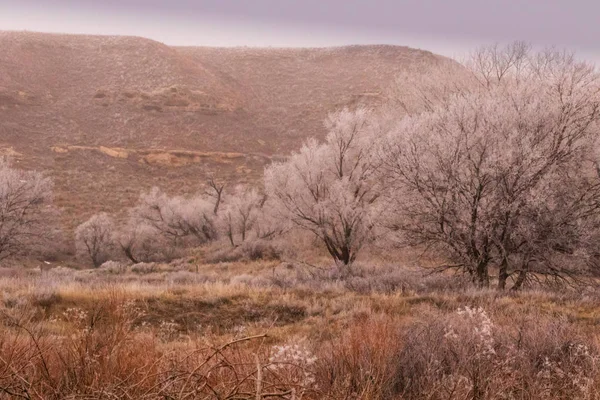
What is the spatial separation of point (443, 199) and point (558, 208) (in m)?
3.24

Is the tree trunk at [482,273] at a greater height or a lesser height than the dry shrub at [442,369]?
lesser

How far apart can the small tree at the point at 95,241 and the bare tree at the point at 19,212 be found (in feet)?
8.03

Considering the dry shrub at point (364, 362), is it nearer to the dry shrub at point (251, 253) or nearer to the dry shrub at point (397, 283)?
the dry shrub at point (397, 283)

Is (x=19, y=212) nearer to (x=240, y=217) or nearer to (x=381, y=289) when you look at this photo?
(x=240, y=217)

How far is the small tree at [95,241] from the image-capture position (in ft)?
91.6

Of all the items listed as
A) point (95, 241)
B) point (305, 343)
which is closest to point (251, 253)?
point (95, 241)

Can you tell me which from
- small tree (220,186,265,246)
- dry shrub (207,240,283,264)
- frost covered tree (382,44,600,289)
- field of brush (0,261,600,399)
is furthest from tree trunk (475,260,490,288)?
small tree (220,186,265,246)

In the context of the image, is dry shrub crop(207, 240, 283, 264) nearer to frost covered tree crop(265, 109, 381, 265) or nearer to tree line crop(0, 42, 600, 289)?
frost covered tree crop(265, 109, 381, 265)

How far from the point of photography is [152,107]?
55.5 metres

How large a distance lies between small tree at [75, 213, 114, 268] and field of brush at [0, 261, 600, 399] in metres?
17.7

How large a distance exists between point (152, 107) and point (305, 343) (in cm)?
5489

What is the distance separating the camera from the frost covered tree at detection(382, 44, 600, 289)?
12.0 meters

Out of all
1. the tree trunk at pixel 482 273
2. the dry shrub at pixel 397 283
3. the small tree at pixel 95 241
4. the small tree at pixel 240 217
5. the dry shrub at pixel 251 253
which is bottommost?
the small tree at pixel 95 241

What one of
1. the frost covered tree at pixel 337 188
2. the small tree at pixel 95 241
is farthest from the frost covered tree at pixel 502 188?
the small tree at pixel 95 241
